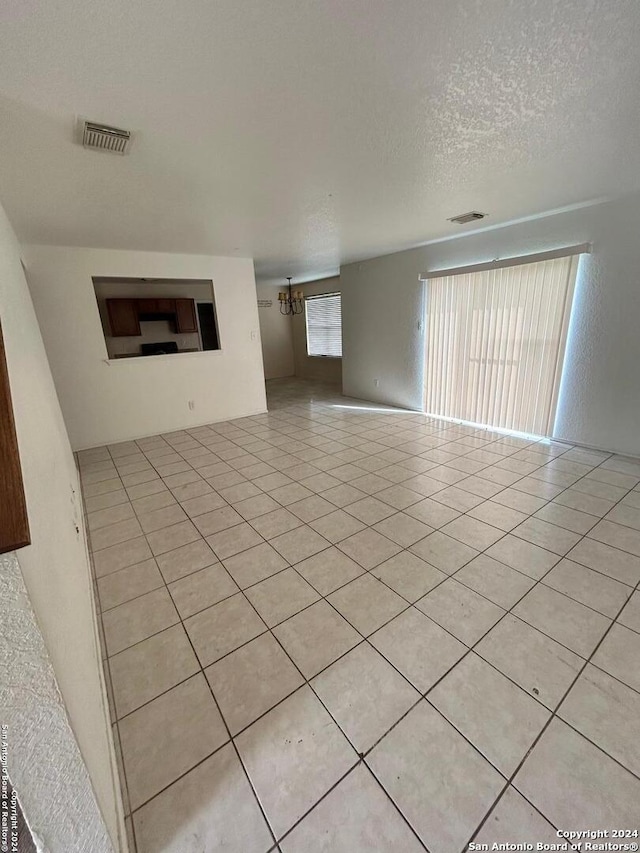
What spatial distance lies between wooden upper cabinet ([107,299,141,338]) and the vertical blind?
4.89 m

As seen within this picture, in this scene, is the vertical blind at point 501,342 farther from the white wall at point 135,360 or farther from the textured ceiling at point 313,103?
the white wall at point 135,360

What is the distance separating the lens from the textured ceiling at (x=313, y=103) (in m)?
1.15

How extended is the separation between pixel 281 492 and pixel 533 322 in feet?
10.6

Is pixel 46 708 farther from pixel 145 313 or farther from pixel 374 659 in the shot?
pixel 145 313

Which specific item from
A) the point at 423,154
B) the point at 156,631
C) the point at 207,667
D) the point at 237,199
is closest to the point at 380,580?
the point at 207,667

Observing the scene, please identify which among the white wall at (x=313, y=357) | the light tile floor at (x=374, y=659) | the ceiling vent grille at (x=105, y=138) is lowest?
the light tile floor at (x=374, y=659)

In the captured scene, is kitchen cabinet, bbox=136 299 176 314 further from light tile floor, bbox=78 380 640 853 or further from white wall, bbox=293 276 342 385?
light tile floor, bbox=78 380 640 853

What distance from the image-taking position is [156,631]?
68.6 inches

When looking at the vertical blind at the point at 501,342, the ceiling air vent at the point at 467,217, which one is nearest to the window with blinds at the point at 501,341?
the vertical blind at the point at 501,342

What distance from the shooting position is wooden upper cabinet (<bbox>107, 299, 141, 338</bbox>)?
19.2 feet

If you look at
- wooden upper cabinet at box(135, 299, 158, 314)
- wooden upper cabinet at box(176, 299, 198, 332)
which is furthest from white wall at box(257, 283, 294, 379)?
wooden upper cabinet at box(135, 299, 158, 314)

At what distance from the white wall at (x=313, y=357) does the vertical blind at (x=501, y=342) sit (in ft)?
9.52

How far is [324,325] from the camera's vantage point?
25.1 feet

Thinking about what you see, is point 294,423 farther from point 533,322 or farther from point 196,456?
point 533,322
